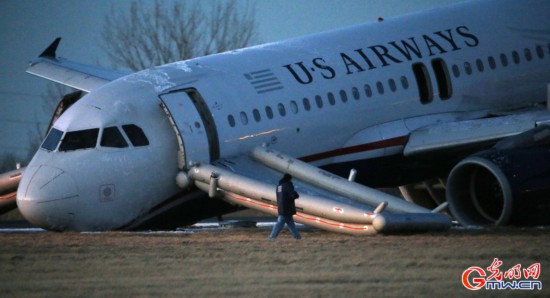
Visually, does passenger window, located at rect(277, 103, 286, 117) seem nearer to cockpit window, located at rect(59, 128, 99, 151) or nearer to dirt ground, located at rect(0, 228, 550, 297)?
dirt ground, located at rect(0, 228, 550, 297)

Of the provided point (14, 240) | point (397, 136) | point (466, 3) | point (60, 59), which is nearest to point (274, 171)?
point (397, 136)

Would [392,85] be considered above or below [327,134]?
above

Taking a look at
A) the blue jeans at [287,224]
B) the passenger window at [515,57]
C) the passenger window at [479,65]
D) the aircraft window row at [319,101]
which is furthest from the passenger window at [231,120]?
the passenger window at [515,57]

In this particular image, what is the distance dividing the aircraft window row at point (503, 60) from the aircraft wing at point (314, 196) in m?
5.80

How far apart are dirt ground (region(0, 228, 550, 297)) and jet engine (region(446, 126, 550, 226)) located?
546 millimetres

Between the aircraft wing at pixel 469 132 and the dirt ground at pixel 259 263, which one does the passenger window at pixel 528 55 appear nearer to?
the aircraft wing at pixel 469 132

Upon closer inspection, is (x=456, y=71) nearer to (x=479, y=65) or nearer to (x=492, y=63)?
(x=479, y=65)

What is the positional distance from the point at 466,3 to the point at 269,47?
6043mm

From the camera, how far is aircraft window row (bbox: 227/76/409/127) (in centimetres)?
2955

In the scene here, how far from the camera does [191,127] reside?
28688 millimetres

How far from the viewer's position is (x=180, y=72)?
1182 inches

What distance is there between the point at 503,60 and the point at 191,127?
8849 mm

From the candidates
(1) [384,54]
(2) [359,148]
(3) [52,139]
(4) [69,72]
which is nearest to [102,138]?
(3) [52,139]

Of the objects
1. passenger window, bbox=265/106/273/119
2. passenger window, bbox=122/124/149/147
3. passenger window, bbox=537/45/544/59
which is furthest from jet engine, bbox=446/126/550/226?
passenger window, bbox=122/124/149/147
